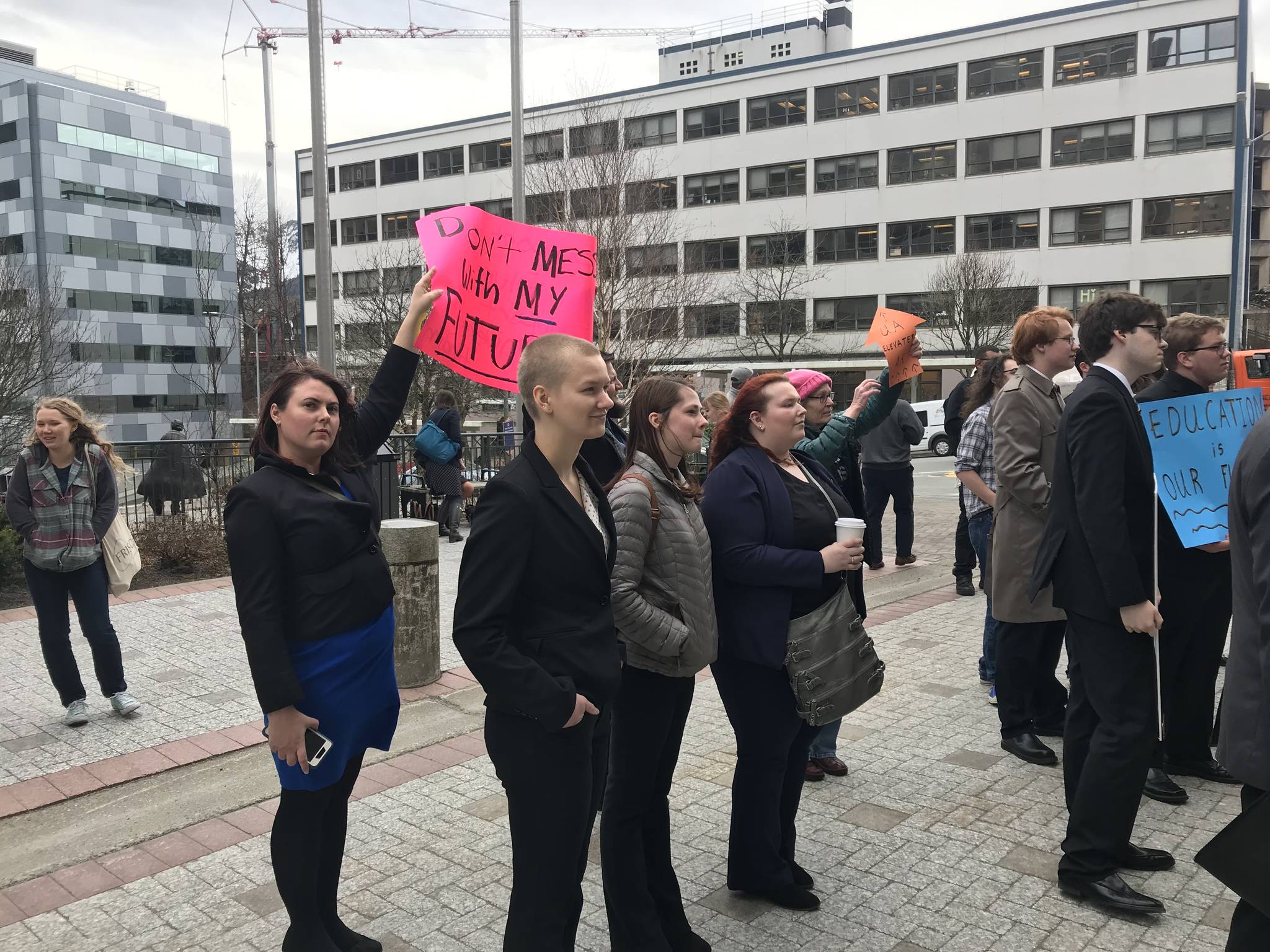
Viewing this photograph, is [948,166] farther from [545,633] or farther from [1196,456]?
[545,633]

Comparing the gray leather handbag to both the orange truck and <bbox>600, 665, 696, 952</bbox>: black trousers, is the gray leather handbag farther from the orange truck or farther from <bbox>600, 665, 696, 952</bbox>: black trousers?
the orange truck

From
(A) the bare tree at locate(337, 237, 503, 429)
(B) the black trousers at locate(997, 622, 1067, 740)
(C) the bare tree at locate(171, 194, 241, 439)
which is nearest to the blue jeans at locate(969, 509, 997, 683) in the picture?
(B) the black trousers at locate(997, 622, 1067, 740)

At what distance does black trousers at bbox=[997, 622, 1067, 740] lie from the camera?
5277 mm

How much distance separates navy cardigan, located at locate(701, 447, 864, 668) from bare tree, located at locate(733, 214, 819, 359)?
45.5 m

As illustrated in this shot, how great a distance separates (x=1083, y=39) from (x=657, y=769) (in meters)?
49.2

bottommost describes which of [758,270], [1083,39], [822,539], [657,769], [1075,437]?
[657,769]

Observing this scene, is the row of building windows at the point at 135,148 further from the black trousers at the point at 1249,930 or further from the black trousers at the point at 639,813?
the black trousers at the point at 1249,930

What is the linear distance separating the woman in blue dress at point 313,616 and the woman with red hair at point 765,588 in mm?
1221

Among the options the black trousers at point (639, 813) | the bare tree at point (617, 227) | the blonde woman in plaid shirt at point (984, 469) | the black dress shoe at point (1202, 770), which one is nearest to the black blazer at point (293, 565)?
the black trousers at point (639, 813)

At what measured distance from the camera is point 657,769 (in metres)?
3.38

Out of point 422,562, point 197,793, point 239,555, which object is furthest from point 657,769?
point 422,562

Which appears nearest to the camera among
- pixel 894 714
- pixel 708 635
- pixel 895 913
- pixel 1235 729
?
pixel 1235 729

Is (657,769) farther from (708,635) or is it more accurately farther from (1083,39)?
(1083,39)

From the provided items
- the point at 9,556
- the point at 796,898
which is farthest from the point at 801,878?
the point at 9,556
